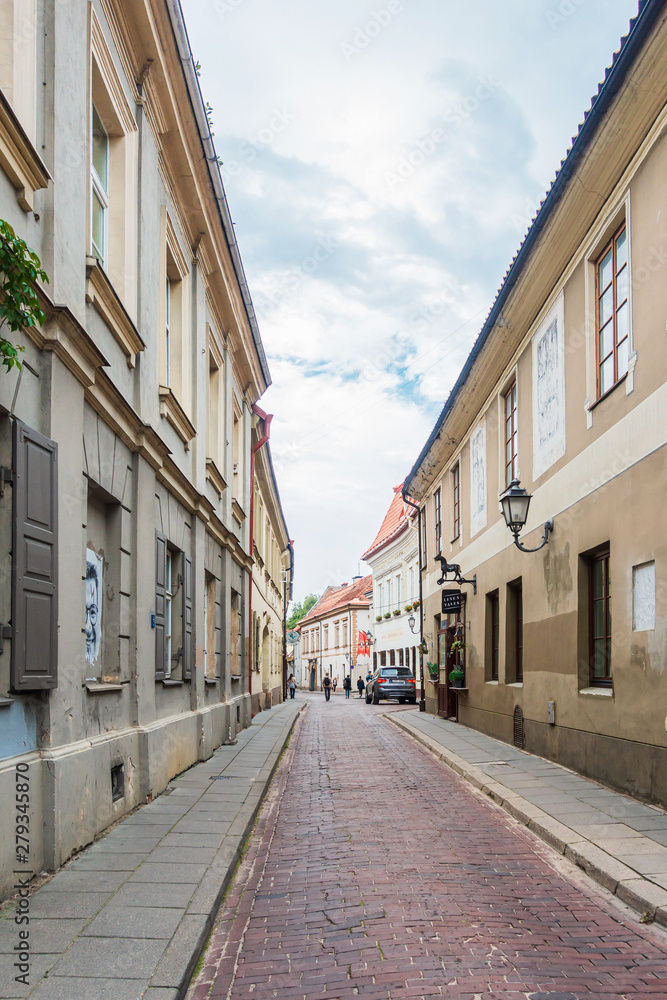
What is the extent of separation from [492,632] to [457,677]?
2.45m

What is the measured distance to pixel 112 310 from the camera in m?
7.75

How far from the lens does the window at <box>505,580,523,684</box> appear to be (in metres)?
14.3

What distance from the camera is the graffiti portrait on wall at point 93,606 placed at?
746 centimetres

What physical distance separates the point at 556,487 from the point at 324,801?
16.7ft

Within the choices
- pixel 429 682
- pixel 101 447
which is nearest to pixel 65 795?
pixel 101 447

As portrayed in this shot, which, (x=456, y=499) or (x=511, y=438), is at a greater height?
(x=511, y=438)

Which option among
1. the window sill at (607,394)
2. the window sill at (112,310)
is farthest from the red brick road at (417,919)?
the window sill at (112,310)

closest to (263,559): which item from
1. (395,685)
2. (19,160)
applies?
(395,685)

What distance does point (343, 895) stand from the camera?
5.44 meters

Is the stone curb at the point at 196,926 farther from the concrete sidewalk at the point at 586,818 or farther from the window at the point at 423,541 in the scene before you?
the window at the point at 423,541

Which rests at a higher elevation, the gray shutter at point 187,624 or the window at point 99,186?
the window at point 99,186

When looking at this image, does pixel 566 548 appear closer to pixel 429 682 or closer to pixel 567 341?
pixel 567 341

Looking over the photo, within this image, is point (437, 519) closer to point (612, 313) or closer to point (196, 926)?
point (612, 313)

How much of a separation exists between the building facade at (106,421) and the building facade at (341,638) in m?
42.3
